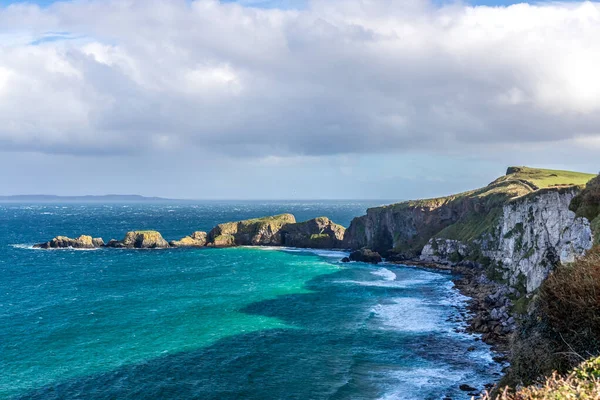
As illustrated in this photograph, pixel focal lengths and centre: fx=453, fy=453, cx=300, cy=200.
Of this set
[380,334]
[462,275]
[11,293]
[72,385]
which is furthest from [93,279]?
[462,275]

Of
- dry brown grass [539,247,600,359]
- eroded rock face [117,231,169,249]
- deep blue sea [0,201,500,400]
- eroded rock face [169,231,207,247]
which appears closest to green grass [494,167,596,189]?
deep blue sea [0,201,500,400]

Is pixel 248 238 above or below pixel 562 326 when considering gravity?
below

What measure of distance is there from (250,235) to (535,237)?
107 metres

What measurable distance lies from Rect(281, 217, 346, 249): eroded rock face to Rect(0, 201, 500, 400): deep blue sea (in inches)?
1930

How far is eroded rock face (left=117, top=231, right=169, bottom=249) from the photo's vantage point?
511ft

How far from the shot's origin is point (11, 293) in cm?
8481

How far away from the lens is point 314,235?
161 m

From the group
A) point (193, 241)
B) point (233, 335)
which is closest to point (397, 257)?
point (193, 241)

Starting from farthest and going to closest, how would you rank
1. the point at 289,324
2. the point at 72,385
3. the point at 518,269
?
the point at 518,269
the point at 289,324
the point at 72,385

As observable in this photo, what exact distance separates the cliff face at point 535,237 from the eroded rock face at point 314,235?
61747 millimetres

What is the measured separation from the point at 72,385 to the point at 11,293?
51.7 m

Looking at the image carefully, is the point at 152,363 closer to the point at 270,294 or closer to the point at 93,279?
the point at 270,294

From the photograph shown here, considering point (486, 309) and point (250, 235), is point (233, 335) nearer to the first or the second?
point (486, 309)

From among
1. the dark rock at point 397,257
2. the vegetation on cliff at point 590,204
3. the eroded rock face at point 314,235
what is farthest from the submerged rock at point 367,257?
the vegetation on cliff at point 590,204
